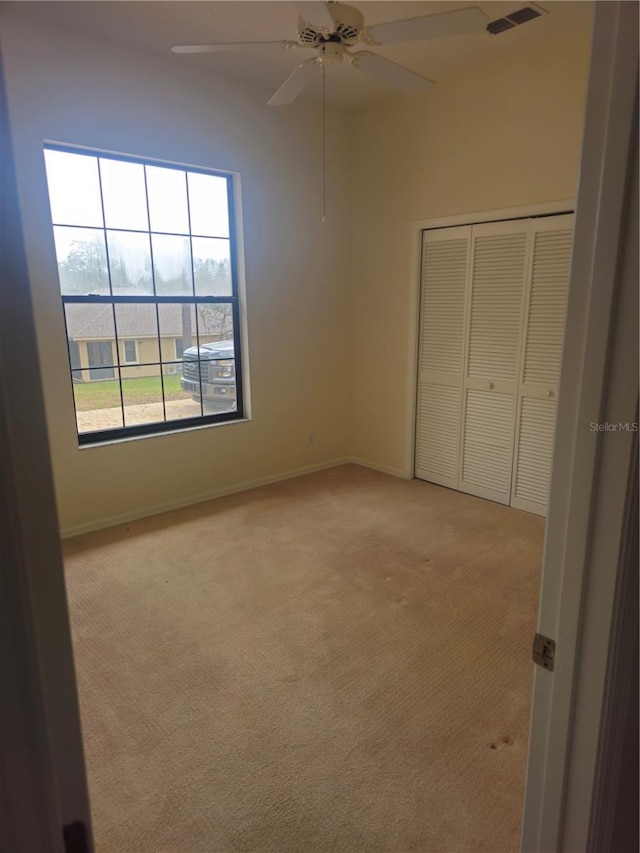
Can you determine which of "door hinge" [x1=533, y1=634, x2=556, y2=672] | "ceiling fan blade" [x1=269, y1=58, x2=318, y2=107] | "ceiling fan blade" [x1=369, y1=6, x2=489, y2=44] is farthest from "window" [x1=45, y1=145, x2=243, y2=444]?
"door hinge" [x1=533, y1=634, x2=556, y2=672]

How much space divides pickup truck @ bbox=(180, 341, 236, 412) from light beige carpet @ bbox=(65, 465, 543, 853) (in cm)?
105

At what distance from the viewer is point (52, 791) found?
0.56 meters

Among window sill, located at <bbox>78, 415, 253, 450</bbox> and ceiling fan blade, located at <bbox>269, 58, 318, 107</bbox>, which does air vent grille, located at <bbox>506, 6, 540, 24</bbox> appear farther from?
window sill, located at <bbox>78, 415, 253, 450</bbox>

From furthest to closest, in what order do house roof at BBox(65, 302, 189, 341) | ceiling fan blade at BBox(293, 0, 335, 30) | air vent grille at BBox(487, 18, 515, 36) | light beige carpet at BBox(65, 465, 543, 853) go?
house roof at BBox(65, 302, 189, 341) → air vent grille at BBox(487, 18, 515, 36) → ceiling fan blade at BBox(293, 0, 335, 30) → light beige carpet at BBox(65, 465, 543, 853)

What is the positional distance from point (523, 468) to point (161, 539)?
266cm

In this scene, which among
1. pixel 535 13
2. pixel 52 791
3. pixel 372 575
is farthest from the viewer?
pixel 372 575

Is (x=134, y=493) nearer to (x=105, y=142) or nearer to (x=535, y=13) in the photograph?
(x=105, y=142)

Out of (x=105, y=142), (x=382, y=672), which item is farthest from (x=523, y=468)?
(x=105, y=142)

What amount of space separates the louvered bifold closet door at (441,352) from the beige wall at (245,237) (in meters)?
0.86

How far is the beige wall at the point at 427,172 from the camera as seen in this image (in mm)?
3309

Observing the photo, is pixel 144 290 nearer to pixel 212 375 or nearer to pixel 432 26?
pixel 212 375

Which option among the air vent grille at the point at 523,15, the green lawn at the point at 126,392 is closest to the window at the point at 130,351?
the green lawn at the point at 126,392

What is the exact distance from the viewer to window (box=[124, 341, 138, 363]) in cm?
366

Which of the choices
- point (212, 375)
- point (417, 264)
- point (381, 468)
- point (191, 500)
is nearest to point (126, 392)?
point (212, 375)
